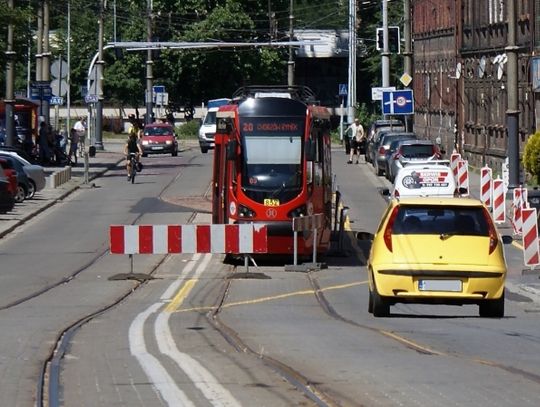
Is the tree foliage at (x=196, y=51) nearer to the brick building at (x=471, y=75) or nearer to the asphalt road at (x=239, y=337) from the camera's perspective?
the brick building at (x=471, y=75)

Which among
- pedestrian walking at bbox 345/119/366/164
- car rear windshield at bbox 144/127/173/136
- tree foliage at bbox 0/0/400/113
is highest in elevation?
tree foliage at bbox 0/0/400/113

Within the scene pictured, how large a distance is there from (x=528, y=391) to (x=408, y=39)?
40.3m

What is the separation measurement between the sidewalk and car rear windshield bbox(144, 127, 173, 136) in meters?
1.75

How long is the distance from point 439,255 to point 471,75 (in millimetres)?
43369

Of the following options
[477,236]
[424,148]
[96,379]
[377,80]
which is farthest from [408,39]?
[377,80]

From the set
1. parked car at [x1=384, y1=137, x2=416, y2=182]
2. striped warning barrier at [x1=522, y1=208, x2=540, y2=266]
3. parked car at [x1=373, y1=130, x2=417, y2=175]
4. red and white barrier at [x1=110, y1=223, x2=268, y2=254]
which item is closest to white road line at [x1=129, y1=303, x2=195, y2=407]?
red and white barrier at [x1=110, y1=223, x2=268, y2=254]

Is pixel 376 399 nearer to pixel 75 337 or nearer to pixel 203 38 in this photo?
pixel 75 337

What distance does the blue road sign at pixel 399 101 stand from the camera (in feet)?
162

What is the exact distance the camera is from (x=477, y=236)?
16797 millimetres

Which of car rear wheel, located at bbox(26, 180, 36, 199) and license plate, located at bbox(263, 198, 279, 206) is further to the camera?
car rear wheel, located at bbox(26, 180, 36, 199)

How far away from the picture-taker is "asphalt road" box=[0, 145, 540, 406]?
34.3ft

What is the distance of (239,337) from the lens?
14438 mm

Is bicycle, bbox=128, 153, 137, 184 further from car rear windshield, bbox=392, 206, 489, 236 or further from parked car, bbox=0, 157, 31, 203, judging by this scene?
car rear windshield, bbox=392, 206, 489, 236

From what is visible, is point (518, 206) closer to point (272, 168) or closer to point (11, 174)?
point (272, 168)
